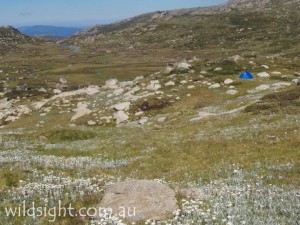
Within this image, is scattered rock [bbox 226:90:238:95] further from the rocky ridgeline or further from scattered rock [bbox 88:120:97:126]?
scattered rock [bbox 88:120:97:126]

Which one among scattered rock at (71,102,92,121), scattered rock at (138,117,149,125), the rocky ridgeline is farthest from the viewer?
scattered rock at (71,102,92,121)

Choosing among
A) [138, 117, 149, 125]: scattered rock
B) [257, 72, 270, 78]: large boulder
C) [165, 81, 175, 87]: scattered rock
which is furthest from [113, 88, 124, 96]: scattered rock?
[257, 72, 270, 78]: large boulder

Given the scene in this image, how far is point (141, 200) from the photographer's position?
12.6 metres

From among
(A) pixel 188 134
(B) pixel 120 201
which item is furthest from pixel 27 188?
(A) pixel 188 134

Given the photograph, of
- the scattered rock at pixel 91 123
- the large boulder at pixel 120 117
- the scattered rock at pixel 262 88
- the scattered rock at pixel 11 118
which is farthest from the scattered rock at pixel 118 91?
the scattered rock at pixel 262 88

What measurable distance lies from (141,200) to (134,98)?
5603 cm

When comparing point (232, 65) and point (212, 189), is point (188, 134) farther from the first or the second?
point (232, 65)

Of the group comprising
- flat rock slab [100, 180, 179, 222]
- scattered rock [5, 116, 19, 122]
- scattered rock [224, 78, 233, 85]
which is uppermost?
flat rock slab [100, 180, 179, 222]

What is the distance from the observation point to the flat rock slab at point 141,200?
11.8 m

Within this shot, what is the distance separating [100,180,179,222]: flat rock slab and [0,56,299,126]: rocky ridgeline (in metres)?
36.1

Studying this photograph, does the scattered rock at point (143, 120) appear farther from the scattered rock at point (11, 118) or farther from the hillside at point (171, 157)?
the scattered rock at point (11, 118)

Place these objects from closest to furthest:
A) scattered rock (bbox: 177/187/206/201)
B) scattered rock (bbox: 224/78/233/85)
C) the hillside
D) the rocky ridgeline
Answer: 1. the hillside
2. scattered rock (bbox: 177/187/206/201)
3. the rocky ridgeline
4. scattered rock (bbox: 224/78/233/85)

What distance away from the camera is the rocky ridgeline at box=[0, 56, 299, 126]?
61.8 m

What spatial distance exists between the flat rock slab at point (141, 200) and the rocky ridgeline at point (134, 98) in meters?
36.1
